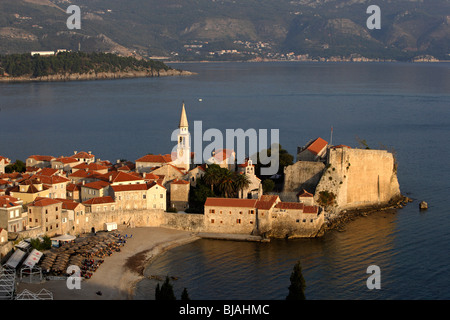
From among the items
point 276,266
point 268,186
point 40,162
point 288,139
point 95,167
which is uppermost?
point 95,167

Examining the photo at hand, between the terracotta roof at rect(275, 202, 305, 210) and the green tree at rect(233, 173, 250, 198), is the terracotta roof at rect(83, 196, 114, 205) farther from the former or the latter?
the terracotta roof at rect(275, 202, 305, 210)

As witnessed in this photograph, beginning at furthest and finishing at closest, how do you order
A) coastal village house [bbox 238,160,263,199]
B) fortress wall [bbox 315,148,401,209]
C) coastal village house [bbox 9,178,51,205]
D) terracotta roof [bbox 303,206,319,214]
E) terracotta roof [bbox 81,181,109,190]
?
fortress wall [bbox 315,148,401,209]
coastal village house [bbox 238,160,263,199]
terracotta roof [bbox 81,181,109,190]
terracotta roof [bbox 303,206,319,214]
coastal village house [bbox 9,178,51,205]

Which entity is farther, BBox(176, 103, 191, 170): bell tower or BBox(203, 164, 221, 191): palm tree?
BBox(176, 103, 191, 170): bell tower

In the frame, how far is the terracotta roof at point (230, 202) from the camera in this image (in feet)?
133

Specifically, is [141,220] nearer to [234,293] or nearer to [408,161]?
[234,293]

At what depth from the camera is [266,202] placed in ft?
134

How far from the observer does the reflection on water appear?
107 feet

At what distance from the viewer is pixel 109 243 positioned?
121 ft

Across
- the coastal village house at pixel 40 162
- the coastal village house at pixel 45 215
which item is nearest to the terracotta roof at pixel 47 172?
the coastal village house at pixel 40 162

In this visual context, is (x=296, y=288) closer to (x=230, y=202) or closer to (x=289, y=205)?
(x=289, y=205)

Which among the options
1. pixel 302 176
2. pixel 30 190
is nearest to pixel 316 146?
pixel 302 176

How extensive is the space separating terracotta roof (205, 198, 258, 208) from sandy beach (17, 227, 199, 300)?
7.61 feet

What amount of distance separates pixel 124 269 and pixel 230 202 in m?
8.82

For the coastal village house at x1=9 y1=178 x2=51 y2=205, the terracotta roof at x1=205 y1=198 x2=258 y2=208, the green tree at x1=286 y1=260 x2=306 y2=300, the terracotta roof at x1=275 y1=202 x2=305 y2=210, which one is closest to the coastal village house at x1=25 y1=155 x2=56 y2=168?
the coastal village house at x1=9 y1=178 x2=51 y2=205
